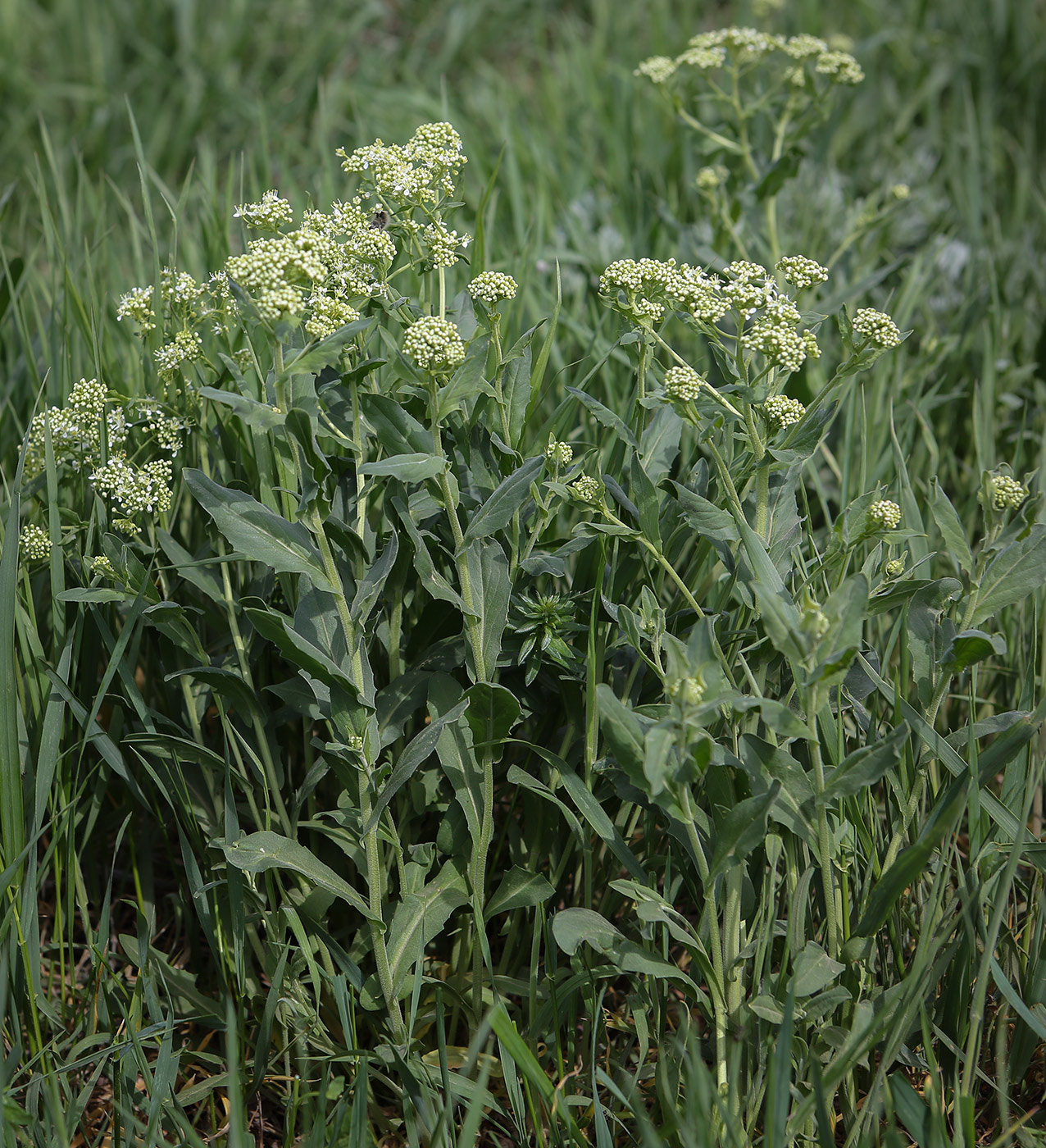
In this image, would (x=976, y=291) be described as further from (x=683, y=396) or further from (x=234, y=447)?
(x=234, y=447)

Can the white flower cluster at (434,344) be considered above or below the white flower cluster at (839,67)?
below

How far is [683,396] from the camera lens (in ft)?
5.17

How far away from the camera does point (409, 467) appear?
4.88 feet

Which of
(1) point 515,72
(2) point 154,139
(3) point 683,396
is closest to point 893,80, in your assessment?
(1) point 515,72

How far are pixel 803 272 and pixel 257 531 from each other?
96cm

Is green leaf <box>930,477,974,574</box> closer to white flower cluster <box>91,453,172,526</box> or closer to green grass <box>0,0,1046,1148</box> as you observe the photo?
green grass <box>0,0,1046,1148</box>

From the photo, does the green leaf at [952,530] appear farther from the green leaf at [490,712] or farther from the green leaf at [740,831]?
the green leaf at [490,712]

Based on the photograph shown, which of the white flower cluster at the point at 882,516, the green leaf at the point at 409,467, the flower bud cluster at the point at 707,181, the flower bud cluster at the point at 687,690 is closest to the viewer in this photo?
the flower bud cluster at the point at 687,690

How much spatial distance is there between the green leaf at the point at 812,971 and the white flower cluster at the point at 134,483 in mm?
1250

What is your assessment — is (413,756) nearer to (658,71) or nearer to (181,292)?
(181,292)

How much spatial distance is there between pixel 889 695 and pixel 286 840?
990 millimetres

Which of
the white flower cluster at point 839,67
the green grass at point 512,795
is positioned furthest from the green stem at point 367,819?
the white flower cluster at point 839,67

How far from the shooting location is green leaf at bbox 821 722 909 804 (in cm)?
139

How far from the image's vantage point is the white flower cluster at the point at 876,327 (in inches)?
61.3
